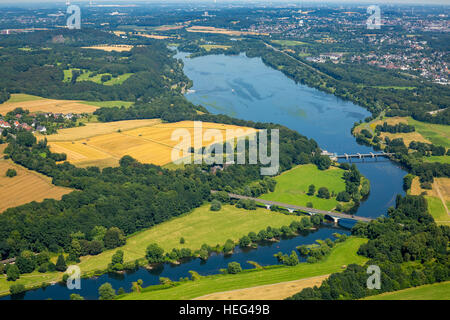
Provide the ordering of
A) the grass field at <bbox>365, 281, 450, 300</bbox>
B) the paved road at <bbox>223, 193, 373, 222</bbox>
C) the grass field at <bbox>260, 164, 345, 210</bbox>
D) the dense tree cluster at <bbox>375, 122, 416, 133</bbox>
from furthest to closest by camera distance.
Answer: the dense tree cluster at <bbox>375, 122, 416, 133</bbox>
the grass field at <bbox>260, 164, 345, 210</bbox>
the paved road at <bbox>223, 193, 373, 222</bbox>
the grass field at <bbox>365, 281, 450, 300</bbox>

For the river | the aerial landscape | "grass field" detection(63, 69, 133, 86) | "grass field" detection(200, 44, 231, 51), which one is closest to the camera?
the aerial landscape

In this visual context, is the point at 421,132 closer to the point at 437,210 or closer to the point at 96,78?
the point at 437,210

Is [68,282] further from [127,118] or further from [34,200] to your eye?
[127,118]

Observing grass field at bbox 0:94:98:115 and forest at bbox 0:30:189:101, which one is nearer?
grass field at bbox 0:94:98:115

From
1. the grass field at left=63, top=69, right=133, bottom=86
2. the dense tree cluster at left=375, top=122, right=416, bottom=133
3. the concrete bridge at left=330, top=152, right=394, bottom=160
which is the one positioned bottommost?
the concrete bridge at left=330, top=152, right=394, bottom=160

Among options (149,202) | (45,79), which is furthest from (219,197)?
(45,79)

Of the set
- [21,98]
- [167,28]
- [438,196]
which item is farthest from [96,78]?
[167,28]

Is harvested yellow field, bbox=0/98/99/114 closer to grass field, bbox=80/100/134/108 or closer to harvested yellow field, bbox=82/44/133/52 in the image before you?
grass field, bbox=80/100/134/108

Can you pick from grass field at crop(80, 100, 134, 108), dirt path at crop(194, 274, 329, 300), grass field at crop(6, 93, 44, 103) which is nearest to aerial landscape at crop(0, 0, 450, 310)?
dirt path at crop(194, 274, 329, 300)
